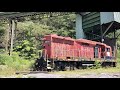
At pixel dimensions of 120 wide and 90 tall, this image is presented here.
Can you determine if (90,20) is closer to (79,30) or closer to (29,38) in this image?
(79,30)

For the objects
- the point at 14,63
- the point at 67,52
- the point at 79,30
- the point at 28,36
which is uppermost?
the point at 79,30

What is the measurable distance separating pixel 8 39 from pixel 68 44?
2731 millimetres

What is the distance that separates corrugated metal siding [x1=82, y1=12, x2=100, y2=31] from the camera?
11.4 meters

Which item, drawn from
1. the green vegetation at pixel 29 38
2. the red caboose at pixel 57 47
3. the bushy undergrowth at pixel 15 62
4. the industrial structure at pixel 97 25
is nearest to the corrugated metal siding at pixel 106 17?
the industrial structure at pixel 97 25

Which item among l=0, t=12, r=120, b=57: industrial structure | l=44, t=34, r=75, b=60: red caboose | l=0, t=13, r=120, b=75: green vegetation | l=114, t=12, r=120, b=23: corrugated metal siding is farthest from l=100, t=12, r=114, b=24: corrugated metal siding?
l=44, t=34, r=75, b=60: red caboose

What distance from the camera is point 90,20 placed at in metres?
11.8

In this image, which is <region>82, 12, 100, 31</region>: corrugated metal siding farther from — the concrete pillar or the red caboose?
the red caboose

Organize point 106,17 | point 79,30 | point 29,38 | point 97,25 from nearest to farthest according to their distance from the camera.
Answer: point 29,38 → point 106,17 → point 97,25 → point 79,30

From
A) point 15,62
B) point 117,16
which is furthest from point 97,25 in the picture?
point 15,62
